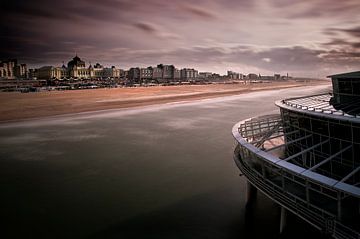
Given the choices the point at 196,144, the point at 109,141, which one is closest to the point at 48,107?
the point at 109,141

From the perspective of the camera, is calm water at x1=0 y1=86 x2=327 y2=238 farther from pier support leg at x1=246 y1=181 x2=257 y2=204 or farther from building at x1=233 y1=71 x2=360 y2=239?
building at x1=233 y1=71 x2=360 y2=239

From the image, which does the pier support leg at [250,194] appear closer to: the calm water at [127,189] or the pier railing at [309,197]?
the calm water at [127,189]

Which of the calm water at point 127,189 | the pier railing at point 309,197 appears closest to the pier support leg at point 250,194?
the calm water at point 127,189

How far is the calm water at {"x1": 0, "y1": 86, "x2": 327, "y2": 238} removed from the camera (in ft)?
63.8

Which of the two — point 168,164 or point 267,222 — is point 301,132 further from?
point 168,164

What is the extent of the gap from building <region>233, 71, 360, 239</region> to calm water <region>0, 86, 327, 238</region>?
3.00 m

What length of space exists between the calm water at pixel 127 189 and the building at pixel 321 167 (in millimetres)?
3000

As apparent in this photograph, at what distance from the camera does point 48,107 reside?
7862cm

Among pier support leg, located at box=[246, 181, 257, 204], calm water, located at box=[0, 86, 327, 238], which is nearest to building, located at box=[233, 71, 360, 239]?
pier support leg, located at box=[246, 181, 257, 204]

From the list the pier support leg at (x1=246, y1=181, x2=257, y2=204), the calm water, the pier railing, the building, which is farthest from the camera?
the pier support leg at (x1=246, y1=181, x2=257, y2=204)

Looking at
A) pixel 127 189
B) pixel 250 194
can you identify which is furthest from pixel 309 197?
pixel 127 189

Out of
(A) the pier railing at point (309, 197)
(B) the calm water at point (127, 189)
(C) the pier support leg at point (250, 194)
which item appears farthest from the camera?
(C) the pier support leg at point (250, 194)

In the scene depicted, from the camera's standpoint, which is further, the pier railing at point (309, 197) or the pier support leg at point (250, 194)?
the pier support leg at point (250, 194)

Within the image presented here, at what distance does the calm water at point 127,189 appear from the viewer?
63.8 ft
